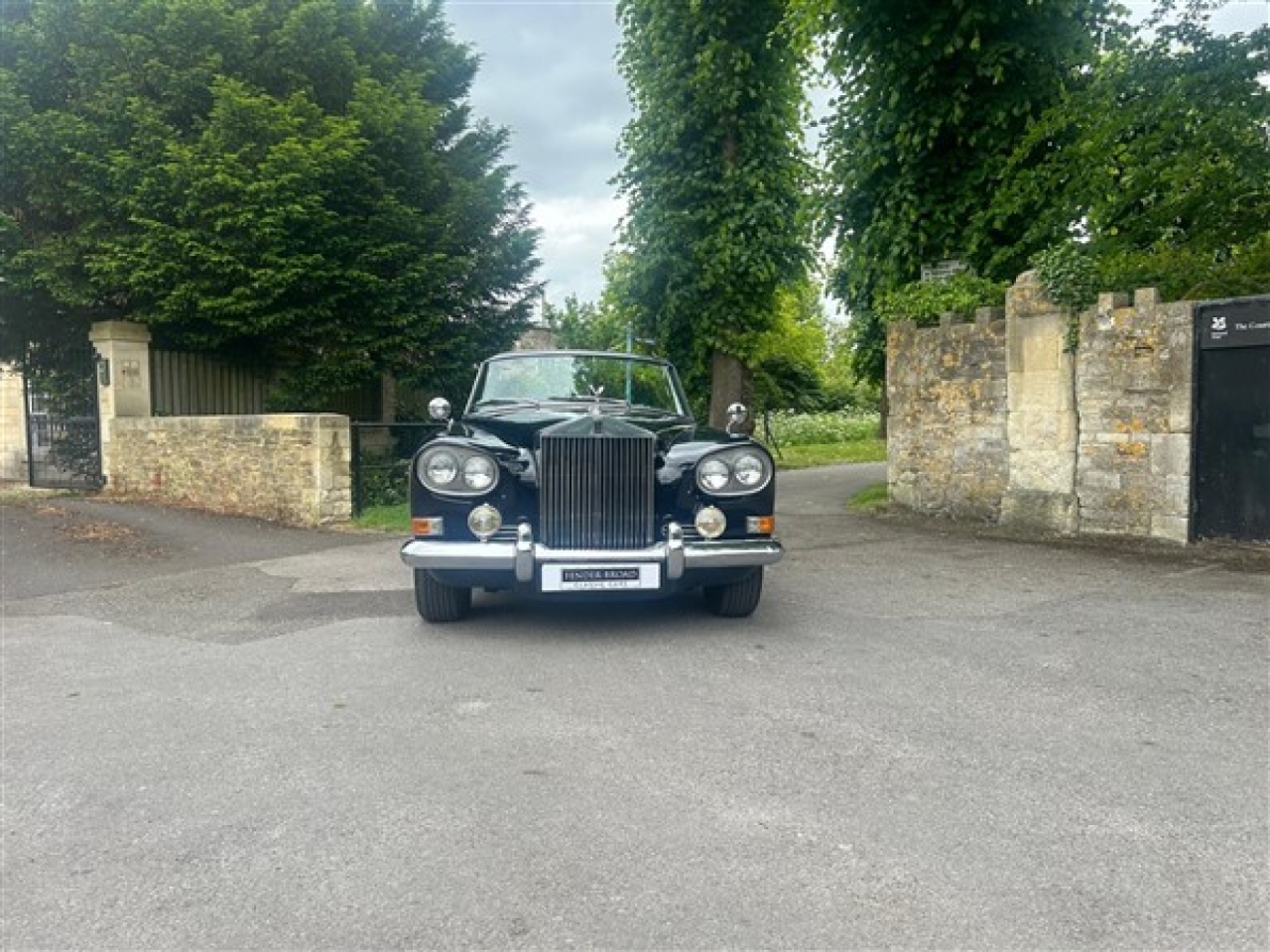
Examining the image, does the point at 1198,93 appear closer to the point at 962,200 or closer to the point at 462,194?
the point at 962,200

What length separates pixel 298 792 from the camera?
2.99 metres

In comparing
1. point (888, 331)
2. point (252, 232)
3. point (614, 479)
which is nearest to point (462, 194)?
point (252, 232)

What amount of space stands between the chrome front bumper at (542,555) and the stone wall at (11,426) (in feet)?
51.0

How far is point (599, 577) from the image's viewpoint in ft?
15.6

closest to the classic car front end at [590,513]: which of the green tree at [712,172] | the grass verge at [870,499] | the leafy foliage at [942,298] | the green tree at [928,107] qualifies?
the leafy foliage at [942,298]

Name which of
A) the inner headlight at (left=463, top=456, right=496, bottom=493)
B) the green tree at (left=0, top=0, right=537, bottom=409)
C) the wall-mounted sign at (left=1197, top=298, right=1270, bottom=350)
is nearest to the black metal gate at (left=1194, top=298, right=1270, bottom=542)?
the wall-mounted sign at (left=1197, top=298, right=1270, bottom=350)

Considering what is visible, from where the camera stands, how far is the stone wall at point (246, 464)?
10.1m

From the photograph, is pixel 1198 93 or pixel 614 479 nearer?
pixel 614 479

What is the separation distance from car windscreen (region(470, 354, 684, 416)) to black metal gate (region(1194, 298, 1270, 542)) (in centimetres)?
453

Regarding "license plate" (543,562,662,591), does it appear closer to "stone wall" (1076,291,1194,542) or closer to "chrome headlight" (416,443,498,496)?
"chrome headlight" (416,443,498,496)

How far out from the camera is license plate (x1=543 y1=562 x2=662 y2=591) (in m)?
4.73

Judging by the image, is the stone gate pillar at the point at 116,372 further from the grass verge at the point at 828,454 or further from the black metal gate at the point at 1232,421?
the black metal gate at the point at 1232,421

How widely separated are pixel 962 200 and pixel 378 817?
10419 millimetres

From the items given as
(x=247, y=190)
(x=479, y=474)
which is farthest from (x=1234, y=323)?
(x=247, y=190)
